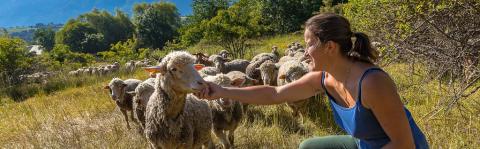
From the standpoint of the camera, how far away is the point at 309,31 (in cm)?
283

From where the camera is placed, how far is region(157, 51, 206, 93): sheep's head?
4.06 m

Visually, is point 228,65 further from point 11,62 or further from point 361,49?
point 11,62

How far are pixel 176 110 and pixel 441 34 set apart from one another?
2960mm

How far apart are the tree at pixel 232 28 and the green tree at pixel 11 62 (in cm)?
976

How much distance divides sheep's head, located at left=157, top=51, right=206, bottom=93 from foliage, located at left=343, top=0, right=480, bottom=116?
2174 millimetres

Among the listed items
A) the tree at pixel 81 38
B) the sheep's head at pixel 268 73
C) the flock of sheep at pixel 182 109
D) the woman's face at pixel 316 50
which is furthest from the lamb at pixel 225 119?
the tree at pixel 81 38

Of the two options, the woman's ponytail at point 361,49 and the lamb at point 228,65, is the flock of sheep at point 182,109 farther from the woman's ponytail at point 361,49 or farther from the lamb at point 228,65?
the lamb at point 228,65

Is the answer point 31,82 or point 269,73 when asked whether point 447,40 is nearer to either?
point 269,73

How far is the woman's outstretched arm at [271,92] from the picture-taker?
3449 millimetres

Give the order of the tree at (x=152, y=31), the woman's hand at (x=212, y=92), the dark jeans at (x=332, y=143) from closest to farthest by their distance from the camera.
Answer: the woman's hand at (x=212, y=92) < the dark jeans at (x=332, y=143) < the tree at (x=152, y=31)

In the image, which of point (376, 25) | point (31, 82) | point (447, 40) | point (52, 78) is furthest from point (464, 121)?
point (31, 82)

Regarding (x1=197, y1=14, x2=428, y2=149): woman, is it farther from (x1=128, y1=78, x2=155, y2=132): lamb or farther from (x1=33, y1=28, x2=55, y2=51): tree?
(x1=33, y1=28, x2=55, y2=51): tree

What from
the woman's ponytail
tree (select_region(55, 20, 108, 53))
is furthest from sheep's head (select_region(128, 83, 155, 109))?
tree (select_region(55, 20, 108, 53))

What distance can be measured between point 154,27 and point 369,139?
60884 millimetres
